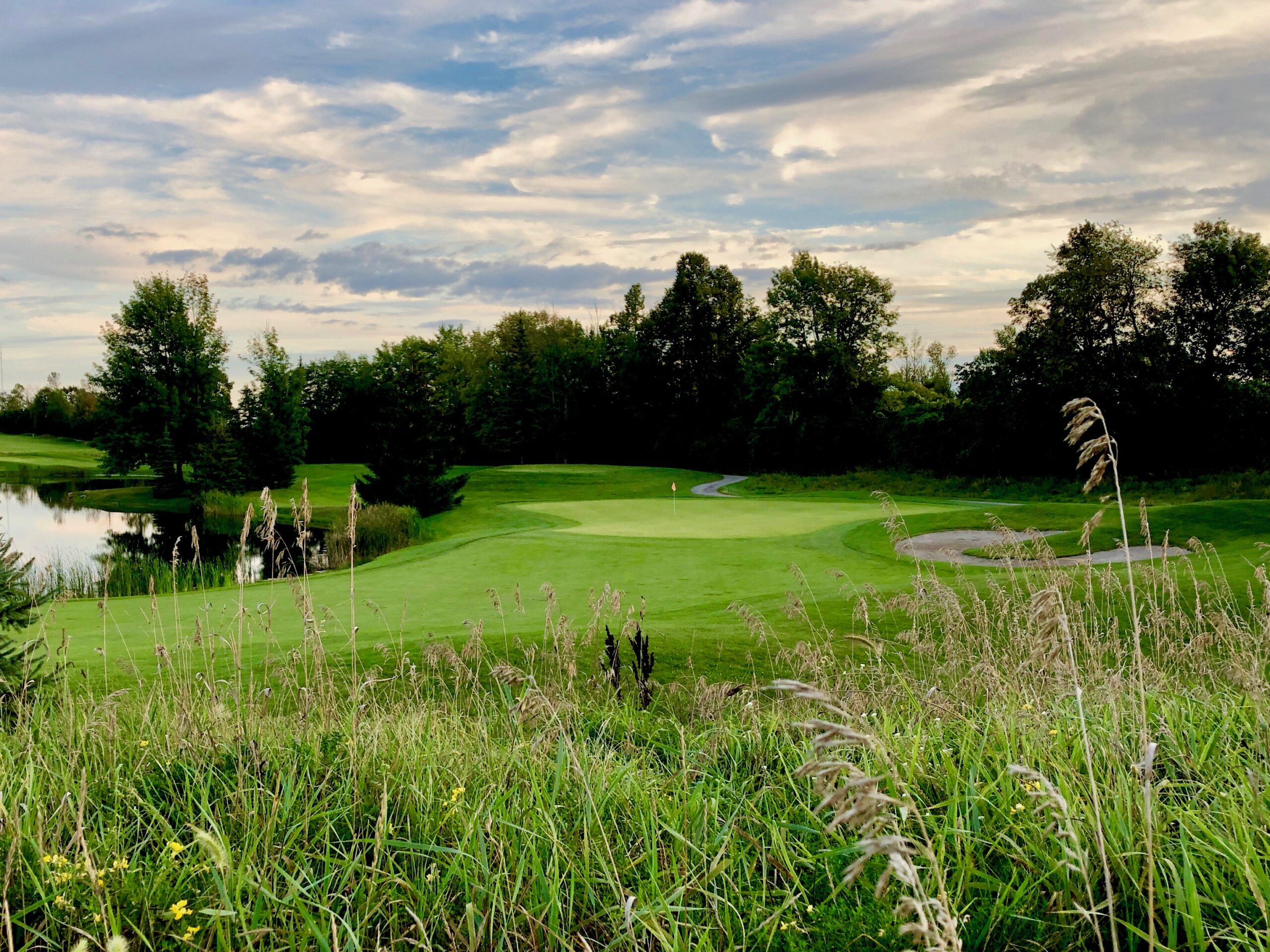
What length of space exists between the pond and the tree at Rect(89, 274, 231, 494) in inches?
145

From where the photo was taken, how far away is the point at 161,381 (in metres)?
47.9

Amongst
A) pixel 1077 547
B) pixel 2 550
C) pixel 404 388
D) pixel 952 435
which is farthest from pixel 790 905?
pixel 952 435

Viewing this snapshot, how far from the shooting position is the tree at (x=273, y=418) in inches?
1831

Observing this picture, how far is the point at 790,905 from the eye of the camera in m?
2.62

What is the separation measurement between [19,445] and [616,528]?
230 feet

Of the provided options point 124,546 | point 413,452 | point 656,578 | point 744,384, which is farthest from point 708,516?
point 744,384

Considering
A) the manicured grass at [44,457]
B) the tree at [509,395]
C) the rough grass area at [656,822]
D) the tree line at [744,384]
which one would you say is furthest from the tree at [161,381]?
the rough grass area at [656,822]

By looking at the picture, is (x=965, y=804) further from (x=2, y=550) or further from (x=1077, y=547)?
(x=1077, y=547)

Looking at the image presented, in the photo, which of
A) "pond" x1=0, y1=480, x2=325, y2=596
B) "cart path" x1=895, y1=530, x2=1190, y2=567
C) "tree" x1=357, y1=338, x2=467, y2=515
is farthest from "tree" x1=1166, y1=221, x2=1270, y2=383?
"pond" x1=0, y1=480, x2=325, y2=596

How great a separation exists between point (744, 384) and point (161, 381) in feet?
104

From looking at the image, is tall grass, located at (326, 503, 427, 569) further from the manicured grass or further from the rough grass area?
the manicured grass

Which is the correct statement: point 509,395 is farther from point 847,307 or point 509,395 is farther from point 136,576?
point 136,576

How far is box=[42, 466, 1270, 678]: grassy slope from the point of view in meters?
9.11

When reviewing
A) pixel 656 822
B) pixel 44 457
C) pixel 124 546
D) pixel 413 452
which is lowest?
pixel 124 546
